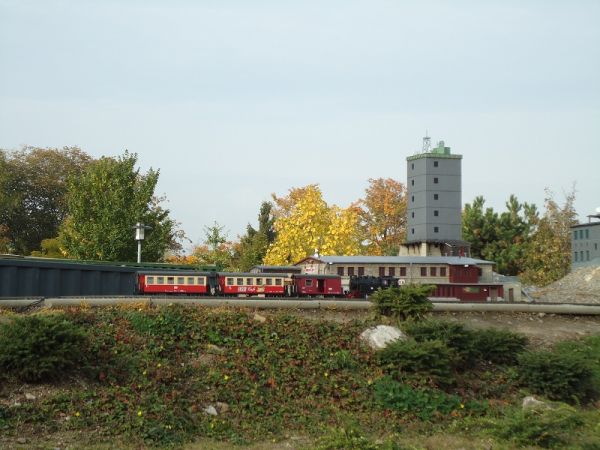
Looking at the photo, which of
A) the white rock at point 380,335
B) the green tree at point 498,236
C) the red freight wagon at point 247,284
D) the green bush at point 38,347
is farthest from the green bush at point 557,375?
the green tree at point 498,236

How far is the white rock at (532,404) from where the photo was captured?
19167 mm

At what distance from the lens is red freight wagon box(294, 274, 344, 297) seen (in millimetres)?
31781

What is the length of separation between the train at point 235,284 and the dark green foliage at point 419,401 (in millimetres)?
11688

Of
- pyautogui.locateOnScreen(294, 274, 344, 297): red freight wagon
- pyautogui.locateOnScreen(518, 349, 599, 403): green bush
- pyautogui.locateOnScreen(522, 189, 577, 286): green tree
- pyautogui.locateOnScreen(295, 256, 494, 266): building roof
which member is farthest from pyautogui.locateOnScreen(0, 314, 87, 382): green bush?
pyautogui.locateOnScreen(522, 189, 577, 286): green tree

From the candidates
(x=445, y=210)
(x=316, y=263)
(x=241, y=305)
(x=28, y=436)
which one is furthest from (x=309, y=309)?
(x=445, y=210)

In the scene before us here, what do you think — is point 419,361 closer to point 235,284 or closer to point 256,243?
point 235,284

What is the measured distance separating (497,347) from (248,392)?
30.7 feet

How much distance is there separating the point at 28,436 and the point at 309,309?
12384 mm

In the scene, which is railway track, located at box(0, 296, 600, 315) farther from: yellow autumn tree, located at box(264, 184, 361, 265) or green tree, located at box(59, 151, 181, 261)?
yellow autumn tree, located at box(264, 184, 361, 265)

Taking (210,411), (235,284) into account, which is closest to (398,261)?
Answer: (235,284)

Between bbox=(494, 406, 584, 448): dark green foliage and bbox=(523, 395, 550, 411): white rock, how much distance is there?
2.80ft

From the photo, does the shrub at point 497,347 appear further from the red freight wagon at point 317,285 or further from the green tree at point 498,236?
the green tree at point 498,236

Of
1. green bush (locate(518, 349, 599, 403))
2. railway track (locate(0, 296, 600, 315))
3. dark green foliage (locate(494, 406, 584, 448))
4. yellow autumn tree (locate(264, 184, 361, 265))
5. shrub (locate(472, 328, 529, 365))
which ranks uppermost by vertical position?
yellow autumn tree (locate(264, 184, 361, 265))

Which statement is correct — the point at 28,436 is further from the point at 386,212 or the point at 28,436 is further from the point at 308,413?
the point at 386,212
